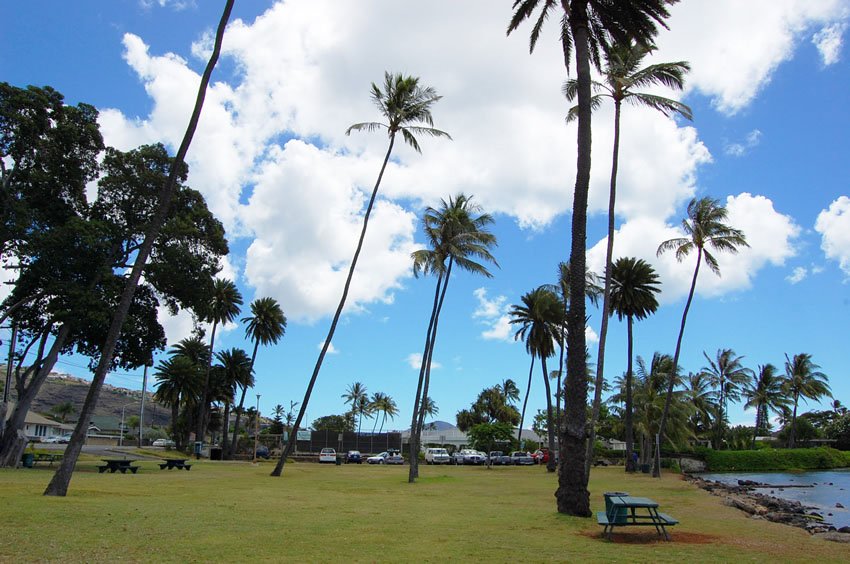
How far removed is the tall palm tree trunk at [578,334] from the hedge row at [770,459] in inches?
2007

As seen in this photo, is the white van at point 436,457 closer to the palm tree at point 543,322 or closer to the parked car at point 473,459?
the parked car at point 473,459

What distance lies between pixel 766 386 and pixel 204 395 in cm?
6882

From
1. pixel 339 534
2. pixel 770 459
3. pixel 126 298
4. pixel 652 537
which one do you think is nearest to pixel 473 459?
pixel 770 459

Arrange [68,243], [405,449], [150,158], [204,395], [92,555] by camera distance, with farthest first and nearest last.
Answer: [405,449]
[204,395]
[150,158]
[68,243]
[92,555]

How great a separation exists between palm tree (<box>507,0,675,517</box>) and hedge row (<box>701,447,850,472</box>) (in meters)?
51.0

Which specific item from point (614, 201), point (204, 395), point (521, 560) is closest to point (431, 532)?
point (521, 560)

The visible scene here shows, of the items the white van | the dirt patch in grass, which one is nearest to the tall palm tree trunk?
the dirt patch in grass

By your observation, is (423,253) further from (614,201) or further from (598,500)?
(598,500)

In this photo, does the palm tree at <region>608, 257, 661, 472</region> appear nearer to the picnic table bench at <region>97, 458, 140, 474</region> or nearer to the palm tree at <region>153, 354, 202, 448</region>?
the picnic table bench at <region>97, 458, 140, 474</region>

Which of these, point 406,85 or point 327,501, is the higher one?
point 406,85

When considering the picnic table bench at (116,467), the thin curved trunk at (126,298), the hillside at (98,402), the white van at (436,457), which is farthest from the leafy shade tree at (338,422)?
the thin curved trunk at (126,298)

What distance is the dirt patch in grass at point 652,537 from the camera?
10961 millimetres

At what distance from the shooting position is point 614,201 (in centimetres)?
2680

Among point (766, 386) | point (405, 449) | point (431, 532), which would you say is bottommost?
point (405, 449)
